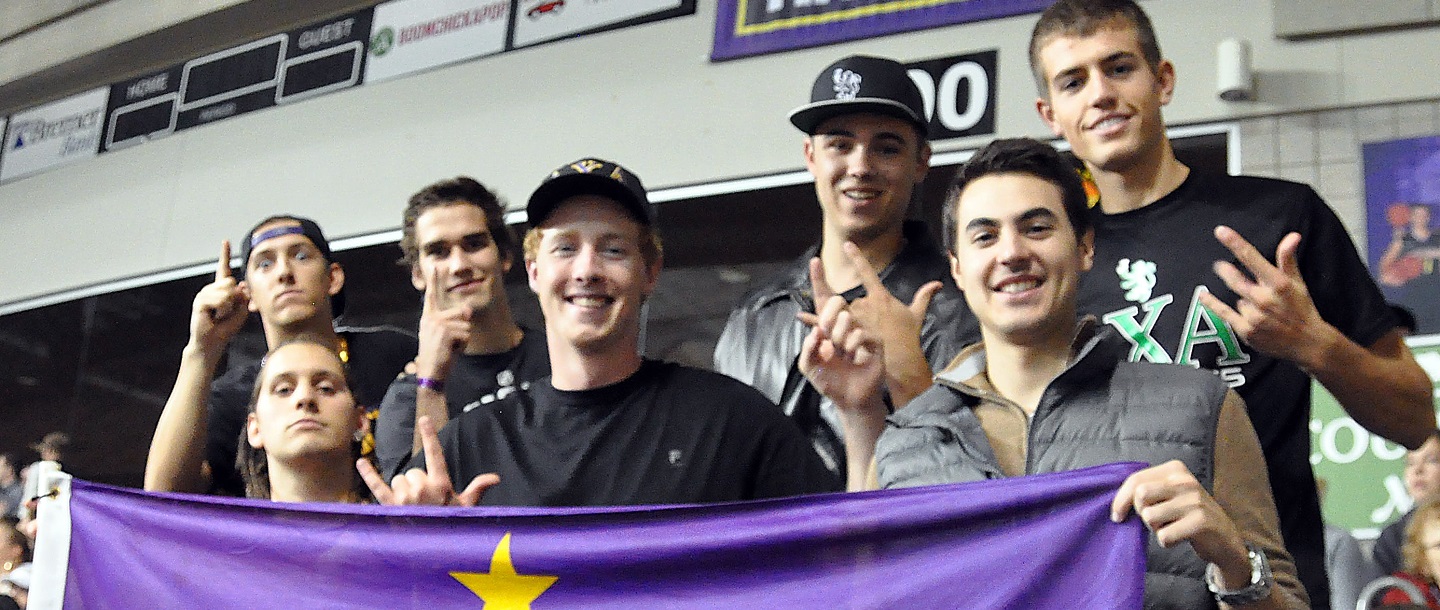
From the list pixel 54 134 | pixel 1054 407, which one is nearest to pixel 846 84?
pixel 1054 407

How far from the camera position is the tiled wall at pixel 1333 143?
4934 millimetres

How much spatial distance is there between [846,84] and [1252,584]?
154 cm

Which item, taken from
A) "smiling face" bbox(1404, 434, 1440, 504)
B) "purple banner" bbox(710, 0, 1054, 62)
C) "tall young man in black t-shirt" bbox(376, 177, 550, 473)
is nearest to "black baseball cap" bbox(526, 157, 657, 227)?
"tall young man in black t-shirt" bbox(376, 177, 550, 473)

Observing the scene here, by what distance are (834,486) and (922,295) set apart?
37 cm

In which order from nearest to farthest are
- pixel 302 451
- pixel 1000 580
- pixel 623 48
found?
1. pixel 1000 580
2. pixel 302 451
3. pixel 623 48

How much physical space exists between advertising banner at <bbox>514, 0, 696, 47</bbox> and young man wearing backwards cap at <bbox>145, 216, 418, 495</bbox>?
3.09 m

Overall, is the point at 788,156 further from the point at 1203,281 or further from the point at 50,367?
the point at 50,367

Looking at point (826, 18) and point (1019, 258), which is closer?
point (1019, 258)

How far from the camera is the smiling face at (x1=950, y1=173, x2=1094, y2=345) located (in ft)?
6.91

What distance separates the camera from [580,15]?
6.82 meters

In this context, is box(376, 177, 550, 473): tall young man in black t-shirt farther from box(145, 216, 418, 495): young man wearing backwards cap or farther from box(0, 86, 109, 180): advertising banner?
box(0, 86, 109, 180): advertising banner

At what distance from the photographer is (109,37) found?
28.2ft

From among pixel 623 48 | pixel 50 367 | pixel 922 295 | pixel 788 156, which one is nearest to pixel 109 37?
pixel 50 367

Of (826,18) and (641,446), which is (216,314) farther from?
(826,18)
